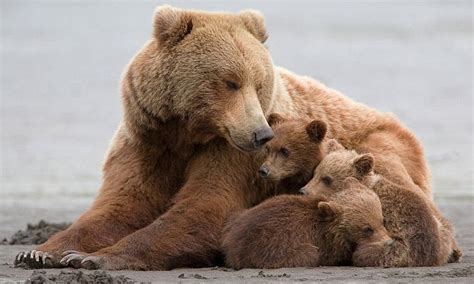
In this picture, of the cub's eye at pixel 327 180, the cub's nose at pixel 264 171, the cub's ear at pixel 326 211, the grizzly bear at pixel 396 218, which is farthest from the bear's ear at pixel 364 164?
the cub's nose at pixel 264 171

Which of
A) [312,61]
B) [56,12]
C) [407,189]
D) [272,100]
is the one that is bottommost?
[407,189]

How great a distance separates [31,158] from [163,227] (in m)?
8.51

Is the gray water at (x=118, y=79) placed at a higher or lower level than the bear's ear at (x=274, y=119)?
higher

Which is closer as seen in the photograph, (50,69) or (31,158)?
(31,158)

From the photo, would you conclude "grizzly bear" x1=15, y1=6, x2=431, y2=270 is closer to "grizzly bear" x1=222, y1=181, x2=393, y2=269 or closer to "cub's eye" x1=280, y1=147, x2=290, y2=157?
"cub's eye" x1=280, y1=147, x2=290, y2=157

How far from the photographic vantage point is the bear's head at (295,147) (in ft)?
27.9

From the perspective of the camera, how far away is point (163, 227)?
8227 millimetres

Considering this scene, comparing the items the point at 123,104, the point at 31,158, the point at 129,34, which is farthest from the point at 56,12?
the point at 123,104

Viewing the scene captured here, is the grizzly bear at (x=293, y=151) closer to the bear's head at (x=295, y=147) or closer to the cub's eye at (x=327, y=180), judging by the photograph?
the bear's head at (x=295, y=147)

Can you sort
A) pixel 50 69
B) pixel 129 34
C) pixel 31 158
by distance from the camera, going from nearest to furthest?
pixel 31 158, pixel 50 69, pixel 129 34

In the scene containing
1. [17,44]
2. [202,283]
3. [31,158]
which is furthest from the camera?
[17,44]

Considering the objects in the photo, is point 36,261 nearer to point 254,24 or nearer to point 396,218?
point 254,24

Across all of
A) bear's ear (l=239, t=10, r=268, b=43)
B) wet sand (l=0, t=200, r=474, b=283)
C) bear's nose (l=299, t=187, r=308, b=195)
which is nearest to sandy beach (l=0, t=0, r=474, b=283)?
wet sand (l=0, t=200, r=474, b=283)

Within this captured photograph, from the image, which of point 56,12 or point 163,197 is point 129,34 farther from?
point 163,197
